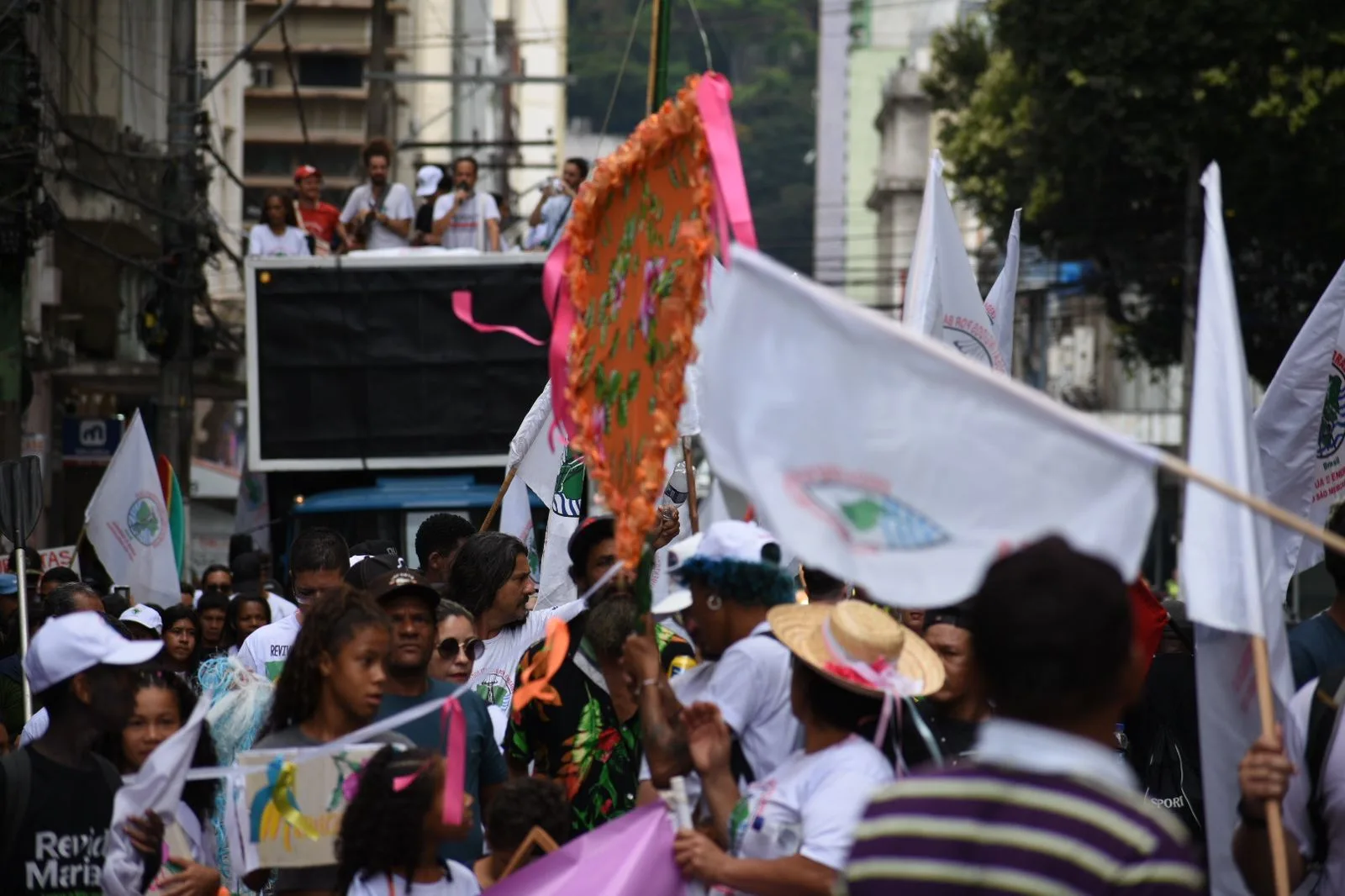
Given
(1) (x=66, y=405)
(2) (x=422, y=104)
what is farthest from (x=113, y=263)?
(2) (x=422, y=104)

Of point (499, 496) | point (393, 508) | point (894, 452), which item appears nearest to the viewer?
point (894, 452)

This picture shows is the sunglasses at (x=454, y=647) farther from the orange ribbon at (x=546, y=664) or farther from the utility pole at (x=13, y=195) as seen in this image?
the utility pole at (x=13, y=195)

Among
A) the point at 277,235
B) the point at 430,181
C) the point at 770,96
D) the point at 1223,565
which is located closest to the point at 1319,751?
the point at 1223,565

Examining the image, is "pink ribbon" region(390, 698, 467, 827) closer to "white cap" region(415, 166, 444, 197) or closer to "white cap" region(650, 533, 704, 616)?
"white cap" region(650, 533, 704, 616)

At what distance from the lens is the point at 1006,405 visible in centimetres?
371

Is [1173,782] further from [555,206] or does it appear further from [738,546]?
[555,206]

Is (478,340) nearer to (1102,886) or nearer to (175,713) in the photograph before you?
(175,713)

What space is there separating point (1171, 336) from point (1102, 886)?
29325mm

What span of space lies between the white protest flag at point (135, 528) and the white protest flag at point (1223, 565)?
1062 centimetres

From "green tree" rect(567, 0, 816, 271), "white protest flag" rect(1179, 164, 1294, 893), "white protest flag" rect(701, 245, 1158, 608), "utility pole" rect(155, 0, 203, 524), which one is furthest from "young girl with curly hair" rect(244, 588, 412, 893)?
"green tree" rect(567, 0, 816, 271)

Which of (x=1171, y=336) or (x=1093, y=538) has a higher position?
(x=1093, y=538)

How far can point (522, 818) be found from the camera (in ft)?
16.9

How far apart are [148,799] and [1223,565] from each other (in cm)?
235

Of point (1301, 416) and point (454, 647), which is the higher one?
point (1301, 416)
